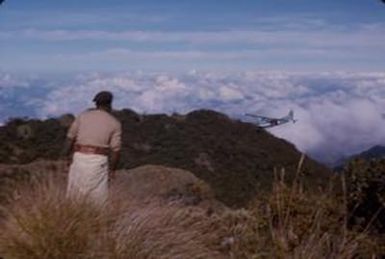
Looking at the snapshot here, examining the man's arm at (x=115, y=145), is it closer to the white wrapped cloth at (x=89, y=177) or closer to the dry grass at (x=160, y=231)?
the white wrapped cloth at (x=89, y=177)

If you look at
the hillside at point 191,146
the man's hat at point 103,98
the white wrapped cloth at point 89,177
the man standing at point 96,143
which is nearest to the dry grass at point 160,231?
the white wrapped cloth at point 89,177

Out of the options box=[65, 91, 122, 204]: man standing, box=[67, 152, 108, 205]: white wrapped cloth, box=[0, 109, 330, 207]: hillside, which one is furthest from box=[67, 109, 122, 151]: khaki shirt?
box=[0, 109, 330, 207]: hillside

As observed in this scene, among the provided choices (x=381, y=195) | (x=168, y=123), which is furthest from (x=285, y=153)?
(x=381, y=195)

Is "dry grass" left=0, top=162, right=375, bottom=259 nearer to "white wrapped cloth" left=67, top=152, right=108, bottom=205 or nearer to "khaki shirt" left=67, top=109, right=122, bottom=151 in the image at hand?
"white wrapped cloth" left=67, top=152, right=108, bottom=205

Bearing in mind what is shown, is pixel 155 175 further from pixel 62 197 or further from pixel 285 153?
pixel 285 153

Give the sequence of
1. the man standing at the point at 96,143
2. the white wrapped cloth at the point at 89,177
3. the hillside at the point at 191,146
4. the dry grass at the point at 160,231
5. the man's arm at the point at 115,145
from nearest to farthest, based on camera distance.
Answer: the dry grass at the point at 160,231 → the white wrapped cloth at the point at 89,177 → the man standing at the point at 96,143 → the man's arm at the point at 115,145 → the hillside at the point at 191,146

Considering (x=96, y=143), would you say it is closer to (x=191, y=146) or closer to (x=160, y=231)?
(x=160, y=231)
